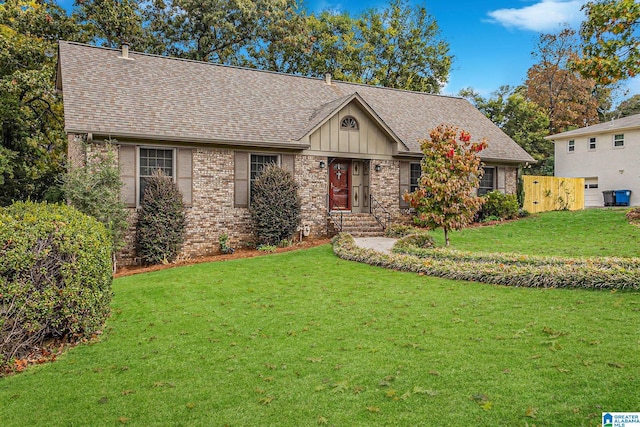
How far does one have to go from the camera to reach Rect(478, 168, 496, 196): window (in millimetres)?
19438

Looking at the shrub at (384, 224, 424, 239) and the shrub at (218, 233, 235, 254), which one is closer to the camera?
the shrub at (218, 233, 235, 254)

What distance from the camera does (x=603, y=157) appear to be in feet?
86.2

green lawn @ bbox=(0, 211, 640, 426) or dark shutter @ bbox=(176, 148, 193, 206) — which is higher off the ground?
dark shutter @ bbox=(176, 148, 193, 206)

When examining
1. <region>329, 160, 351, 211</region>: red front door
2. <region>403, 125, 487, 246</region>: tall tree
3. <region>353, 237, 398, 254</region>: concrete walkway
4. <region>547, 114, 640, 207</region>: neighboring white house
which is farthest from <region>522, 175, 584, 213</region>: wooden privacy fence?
<region>403, 125, 487, 246</region>: tall tree

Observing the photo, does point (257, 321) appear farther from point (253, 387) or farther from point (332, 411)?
point (332, 411)

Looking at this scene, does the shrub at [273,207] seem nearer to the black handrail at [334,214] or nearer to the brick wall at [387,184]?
the black handrail at [334,214]

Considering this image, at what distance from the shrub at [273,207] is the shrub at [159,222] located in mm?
2385

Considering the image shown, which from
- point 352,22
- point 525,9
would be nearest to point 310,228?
point 525,9

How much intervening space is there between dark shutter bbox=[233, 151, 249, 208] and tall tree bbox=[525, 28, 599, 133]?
31.0 m

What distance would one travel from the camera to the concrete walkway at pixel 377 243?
12.4m

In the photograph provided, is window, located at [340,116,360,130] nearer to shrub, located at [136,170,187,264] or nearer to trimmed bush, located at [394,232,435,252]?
trimmed bush, located at [394,232,435,252]

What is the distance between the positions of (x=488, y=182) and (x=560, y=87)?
22401mm

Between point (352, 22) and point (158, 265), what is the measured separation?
2265 cm

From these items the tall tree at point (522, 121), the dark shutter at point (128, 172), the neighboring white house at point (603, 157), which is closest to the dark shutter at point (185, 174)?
the dark shutter at point (128, 172)
